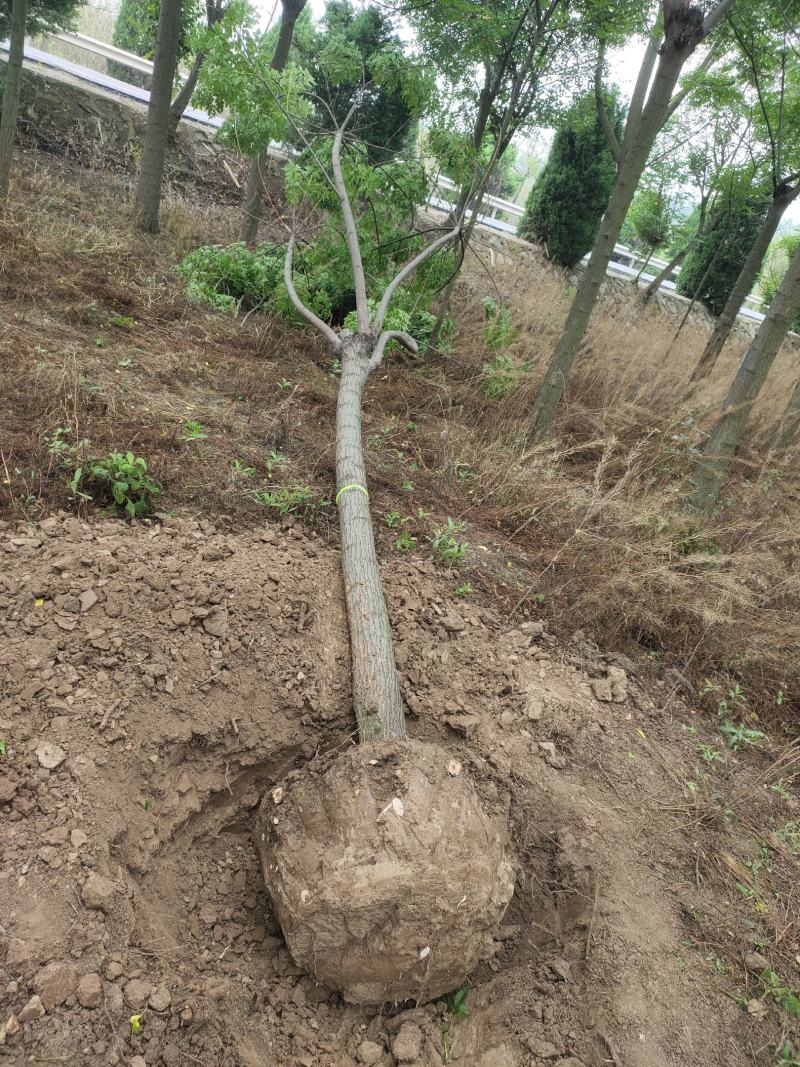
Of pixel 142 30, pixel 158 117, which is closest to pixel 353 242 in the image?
pixel 158 117

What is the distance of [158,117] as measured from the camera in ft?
20.3

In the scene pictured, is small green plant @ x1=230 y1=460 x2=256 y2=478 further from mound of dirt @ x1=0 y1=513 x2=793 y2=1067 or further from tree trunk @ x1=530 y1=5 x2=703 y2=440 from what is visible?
tree trunk @ x1=530 y1=5 x2=703 y2=440

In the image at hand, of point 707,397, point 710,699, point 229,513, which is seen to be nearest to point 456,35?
point 707,397

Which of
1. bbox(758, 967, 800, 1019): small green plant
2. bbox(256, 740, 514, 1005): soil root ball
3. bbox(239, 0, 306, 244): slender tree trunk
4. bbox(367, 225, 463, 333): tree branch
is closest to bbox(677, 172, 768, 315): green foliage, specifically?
bbox(239, 0, 306, 244): slender tree trunk

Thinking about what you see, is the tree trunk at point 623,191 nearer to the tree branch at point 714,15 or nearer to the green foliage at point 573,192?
the tree branch at point 714,15

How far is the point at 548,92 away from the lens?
8.20 meters

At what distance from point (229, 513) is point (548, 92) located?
8510 millimetres

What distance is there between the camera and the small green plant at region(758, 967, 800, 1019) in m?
1.77

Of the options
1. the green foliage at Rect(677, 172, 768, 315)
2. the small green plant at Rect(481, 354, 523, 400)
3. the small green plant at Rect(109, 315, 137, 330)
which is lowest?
the small green plant at Rect(109, 315, 137, 330)

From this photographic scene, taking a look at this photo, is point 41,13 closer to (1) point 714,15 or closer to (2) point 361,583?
(1) point 714,15

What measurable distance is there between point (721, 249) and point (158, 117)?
10.2 meters

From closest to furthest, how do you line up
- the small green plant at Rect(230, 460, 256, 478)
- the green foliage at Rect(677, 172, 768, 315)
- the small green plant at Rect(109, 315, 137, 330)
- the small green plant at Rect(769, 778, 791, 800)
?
the small green plant at Rect(769, 778, 791, 800), the small green plant at Rect(230, 460, 256, 478), the small green plant at Rect(109, 315, 137, 330), the green foliage at Rect(677, 172, 768, 315)

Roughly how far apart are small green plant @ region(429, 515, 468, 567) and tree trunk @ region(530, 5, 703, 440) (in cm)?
168

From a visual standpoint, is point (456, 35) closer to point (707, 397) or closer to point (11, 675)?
point (707, 397)
